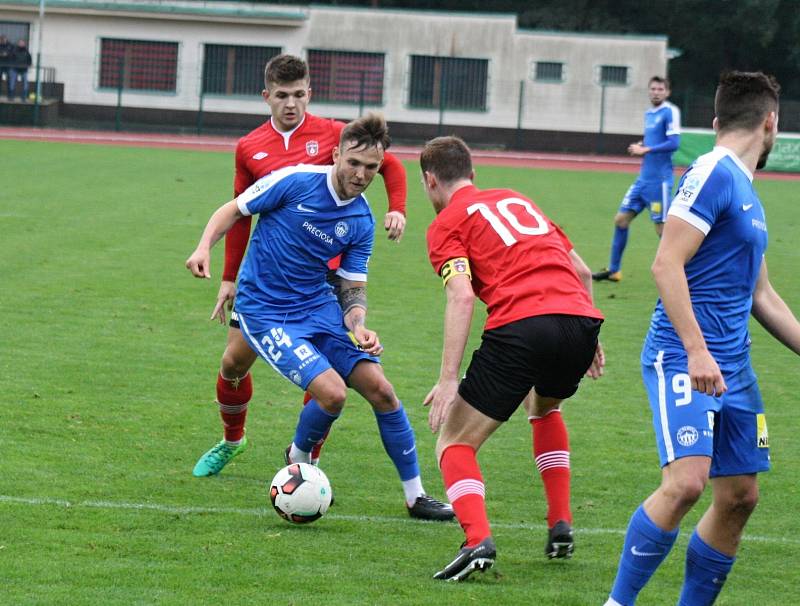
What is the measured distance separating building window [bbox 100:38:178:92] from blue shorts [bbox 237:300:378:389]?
3815 cm

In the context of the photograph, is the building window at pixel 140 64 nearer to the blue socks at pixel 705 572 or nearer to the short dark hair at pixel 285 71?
the short dark hair at pixel 285 71

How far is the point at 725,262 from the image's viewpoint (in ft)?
14.0

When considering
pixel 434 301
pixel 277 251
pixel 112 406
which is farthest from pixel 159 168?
pixel 277 251

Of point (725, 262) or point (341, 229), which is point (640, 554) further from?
point (341, 229)

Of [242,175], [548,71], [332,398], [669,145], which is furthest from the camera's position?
[548,71]

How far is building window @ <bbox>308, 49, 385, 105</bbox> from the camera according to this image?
43.3m

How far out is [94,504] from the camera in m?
5.62

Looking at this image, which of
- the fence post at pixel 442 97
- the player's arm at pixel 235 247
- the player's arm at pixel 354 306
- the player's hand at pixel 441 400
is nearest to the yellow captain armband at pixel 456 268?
the player's hand at pixel 441 400

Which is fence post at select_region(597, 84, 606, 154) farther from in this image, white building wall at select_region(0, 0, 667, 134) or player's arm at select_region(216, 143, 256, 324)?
player's arm at select_region(216, 143, 256, 324)

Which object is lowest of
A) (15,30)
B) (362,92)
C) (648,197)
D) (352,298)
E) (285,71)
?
(352,298)

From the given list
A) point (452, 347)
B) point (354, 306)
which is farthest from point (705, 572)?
point (354, 306)

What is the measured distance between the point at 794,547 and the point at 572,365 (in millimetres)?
1405

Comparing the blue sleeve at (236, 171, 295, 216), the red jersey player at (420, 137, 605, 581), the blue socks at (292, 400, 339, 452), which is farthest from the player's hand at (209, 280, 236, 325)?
the red jersey player at (420, 137, 605, 581)

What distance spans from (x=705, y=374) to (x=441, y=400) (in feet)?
3.70
